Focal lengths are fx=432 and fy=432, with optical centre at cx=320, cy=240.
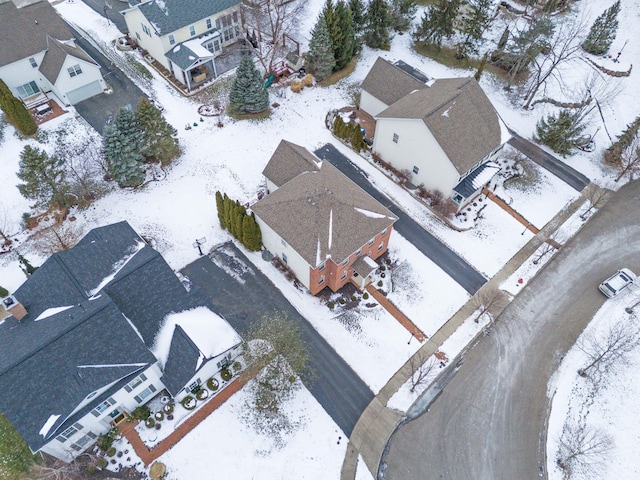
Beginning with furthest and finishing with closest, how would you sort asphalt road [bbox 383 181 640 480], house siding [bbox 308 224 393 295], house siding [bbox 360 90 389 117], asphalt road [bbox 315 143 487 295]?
house siding [bbox 360 90 389 117]
asphalt road [bbox 315 143 487 295]
house siding [bbox 308 224 393 295]
asphalt road [bbox 383 181 640 480]

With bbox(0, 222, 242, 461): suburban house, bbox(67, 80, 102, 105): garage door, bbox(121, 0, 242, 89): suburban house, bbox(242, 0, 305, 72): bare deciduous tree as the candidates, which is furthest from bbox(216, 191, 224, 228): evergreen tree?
bbox(67, 80, 102, 105): garage door

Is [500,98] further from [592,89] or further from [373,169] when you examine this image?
[373,169]

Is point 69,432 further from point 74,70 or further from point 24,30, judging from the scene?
point 24,30

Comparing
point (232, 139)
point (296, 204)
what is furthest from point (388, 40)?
point (296, 204)

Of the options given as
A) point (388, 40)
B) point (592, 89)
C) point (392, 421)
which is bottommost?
point (392, 421)

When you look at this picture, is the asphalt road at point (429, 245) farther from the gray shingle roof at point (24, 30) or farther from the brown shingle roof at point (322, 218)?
the gray shingle roof at point (24, 30)

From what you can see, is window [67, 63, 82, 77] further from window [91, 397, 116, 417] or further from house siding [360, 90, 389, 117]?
window [91, 397, 116, 417]
